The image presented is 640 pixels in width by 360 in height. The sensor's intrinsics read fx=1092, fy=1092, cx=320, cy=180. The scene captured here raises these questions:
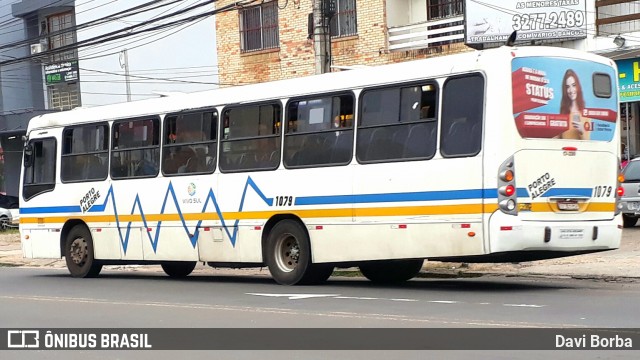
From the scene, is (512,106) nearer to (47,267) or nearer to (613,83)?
(613,83)

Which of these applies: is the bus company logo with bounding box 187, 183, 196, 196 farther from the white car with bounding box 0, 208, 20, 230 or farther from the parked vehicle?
the white car with bounding box 0, 208, 20, 230

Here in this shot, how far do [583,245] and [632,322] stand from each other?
3.45 m

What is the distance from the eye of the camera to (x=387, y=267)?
1647 cm

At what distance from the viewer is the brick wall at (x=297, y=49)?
1160 inches

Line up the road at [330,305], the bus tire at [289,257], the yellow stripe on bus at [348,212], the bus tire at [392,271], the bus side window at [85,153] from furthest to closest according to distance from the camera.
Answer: the bus side window at [85,153]
the bus tire at [392,271]
the bus tire at [289,257]
the yellow stripe on bus at [348,212]
the road at [330,305]

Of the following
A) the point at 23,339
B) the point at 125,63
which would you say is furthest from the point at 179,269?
the point at 125,63

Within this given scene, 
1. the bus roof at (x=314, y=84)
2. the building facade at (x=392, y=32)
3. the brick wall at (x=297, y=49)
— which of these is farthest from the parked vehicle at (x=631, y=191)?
the bus roof at (x=314, y=84)

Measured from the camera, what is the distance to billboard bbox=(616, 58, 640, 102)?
25172 mm

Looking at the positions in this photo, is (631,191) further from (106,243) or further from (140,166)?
(106,243)

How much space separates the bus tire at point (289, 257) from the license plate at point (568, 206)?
3.66m

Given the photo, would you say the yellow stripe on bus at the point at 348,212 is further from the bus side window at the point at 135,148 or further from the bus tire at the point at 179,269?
the bus tire at the point at 179,269

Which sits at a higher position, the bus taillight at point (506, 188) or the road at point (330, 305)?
the bus taillight at point (506, 188)

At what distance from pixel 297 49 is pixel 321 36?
39.4 ft

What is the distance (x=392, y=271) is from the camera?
54.3 feet
